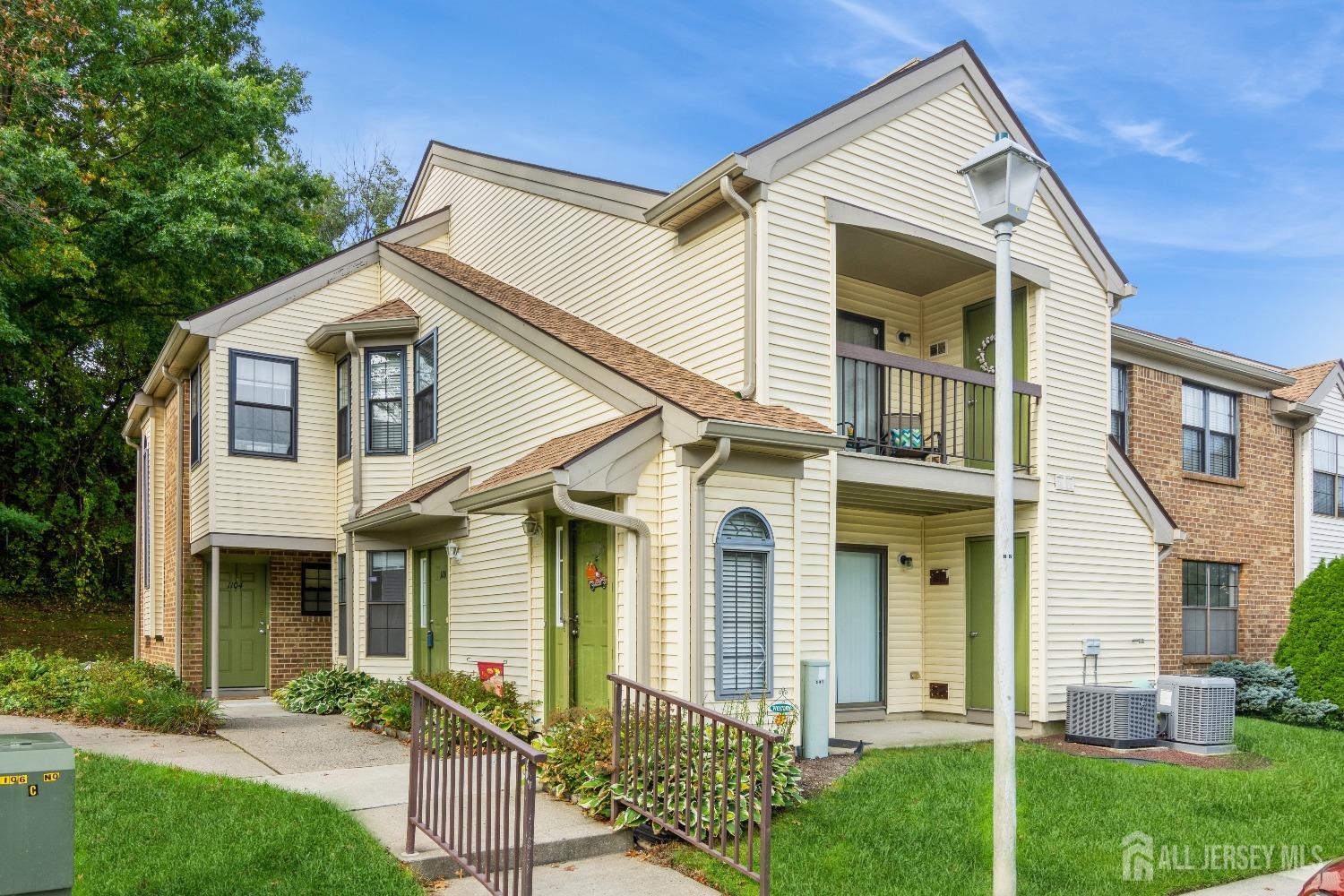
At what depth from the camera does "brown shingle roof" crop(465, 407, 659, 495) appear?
8.58 meters

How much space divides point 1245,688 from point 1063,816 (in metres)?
9.06

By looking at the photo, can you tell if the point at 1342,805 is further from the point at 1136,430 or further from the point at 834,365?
the point at 1136,430

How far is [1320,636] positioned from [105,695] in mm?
15388

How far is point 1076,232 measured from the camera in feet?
42.6

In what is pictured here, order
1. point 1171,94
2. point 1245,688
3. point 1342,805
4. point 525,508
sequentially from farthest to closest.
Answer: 1. point 1171,94
2. point 1245,688
3. point 525,508
4. point 1342,805

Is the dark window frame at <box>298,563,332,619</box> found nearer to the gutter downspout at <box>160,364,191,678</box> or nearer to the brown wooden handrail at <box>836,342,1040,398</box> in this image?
the gutter downspout at <box>160,364,191,678</box>

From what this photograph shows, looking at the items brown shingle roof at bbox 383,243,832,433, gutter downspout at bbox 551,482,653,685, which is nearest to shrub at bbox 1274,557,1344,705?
brown shingle roof at bbox 383,243,832,433

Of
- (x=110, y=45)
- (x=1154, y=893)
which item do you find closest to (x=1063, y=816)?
(x=1154, y=893)

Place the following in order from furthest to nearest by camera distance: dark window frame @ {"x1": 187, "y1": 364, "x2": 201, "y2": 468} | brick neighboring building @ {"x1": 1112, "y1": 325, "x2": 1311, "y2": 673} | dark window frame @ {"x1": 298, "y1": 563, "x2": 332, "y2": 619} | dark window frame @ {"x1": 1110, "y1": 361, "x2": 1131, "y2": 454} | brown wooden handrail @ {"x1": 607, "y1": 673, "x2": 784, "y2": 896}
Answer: dark window frame @ {"x1": 298, "y1": 563, "x2": 332, "y2": 619} → dark window frame @ {"x1": 187, "y1": 364, "x2": 201, "y2": 468} → brick neighboring building @ {"x1": 1112, "y1": 325, "x2": 1311, "y2": 673} → dark window frame @ {"x1": 1110, "y1": 361, "x2": 1131, "y2": 454} → brown wooden handrail @ {"x1": 607, "y1": 673, "x2": 784, "y2": 896}

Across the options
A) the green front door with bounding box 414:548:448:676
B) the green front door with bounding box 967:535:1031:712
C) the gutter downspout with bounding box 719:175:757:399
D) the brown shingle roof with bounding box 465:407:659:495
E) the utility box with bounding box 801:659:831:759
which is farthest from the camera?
the green front door with bounding box 414:548:448:676

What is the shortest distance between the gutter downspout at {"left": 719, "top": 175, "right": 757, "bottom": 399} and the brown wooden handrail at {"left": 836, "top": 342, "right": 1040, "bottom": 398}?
114 cm

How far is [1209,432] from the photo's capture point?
16.9m

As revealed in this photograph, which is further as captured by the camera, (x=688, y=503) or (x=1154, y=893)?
(x=688, y=503)

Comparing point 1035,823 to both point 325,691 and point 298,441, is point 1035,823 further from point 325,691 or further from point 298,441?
point 298,441
